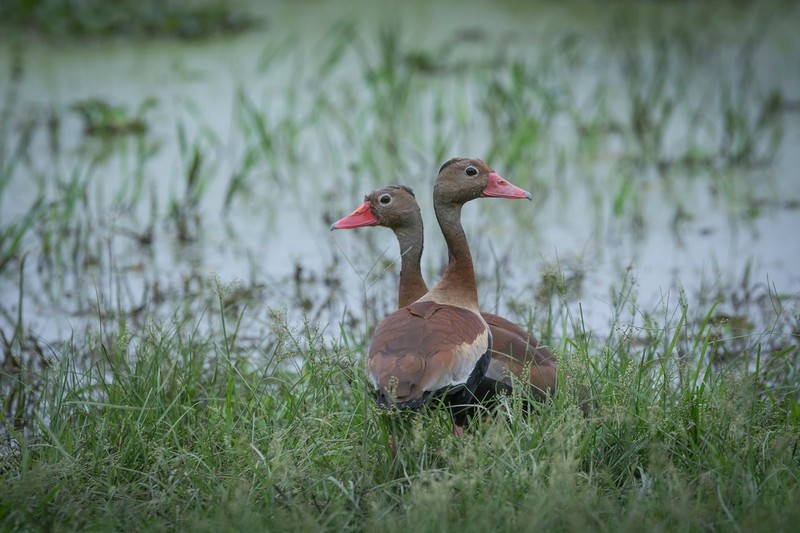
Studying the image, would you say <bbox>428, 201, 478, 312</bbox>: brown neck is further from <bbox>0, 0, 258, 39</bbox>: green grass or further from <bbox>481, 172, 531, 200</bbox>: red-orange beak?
<bbox>0, 0, 258, 39</bbox>: green grass

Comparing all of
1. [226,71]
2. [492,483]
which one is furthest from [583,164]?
[492,483]

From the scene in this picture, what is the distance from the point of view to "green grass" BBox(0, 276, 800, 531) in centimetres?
280

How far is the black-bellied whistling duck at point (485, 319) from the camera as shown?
3.32 meters

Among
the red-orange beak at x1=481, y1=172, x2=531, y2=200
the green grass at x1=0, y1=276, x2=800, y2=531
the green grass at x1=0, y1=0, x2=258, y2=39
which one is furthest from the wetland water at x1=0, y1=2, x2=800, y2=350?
the green grass at x1=0, y1=276, x2=800, y2=531

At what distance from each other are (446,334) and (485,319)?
494mm

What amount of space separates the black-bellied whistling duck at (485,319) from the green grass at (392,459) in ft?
0.36

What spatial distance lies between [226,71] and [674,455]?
557cm

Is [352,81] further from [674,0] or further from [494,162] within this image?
[674,0]

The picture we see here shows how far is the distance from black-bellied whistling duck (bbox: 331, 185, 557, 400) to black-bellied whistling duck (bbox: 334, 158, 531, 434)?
0.10 meters

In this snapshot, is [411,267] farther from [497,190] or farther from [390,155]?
[390,155]

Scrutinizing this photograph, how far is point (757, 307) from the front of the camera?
475cm

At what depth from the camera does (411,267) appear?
12.4 ft

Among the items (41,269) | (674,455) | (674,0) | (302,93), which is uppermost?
(674,0)

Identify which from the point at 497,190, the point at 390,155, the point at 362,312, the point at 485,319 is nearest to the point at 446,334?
the point at 485,319
